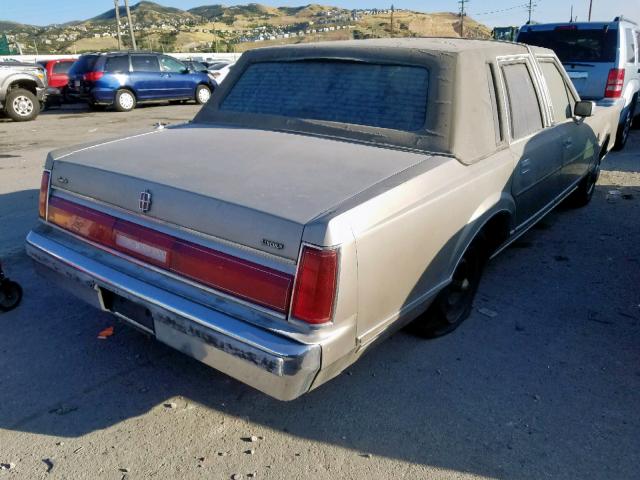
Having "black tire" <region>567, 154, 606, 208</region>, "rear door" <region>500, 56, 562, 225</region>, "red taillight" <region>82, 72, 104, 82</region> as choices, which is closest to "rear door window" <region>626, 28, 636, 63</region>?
"black tire" <region>567, 154, 606, 208</region>

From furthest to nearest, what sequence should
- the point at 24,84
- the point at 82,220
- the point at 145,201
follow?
the point at 24,84
the point at 82,220
the point at 145,201

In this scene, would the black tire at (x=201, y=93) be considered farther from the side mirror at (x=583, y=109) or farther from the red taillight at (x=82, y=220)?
the red taillight at (x=82, y=220)

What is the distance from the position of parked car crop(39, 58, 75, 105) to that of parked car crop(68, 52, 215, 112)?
0.82m

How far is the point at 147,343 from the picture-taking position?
330 cm

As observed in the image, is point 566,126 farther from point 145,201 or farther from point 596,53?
point 596,53

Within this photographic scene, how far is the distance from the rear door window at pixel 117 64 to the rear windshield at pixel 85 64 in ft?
1.23

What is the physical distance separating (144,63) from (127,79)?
798 mm

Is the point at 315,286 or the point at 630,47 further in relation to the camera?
the point at 630,47

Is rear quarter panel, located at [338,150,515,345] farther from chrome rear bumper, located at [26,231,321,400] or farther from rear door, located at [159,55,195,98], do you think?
rear door, located at [159,55,195,98]

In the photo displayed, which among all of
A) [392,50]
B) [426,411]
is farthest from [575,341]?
[392,50]

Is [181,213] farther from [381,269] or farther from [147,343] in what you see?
[147,343]

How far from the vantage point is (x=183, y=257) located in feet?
7.80

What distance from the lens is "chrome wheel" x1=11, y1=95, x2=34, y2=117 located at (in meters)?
13.1

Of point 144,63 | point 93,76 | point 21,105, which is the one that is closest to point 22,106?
point 21,105
